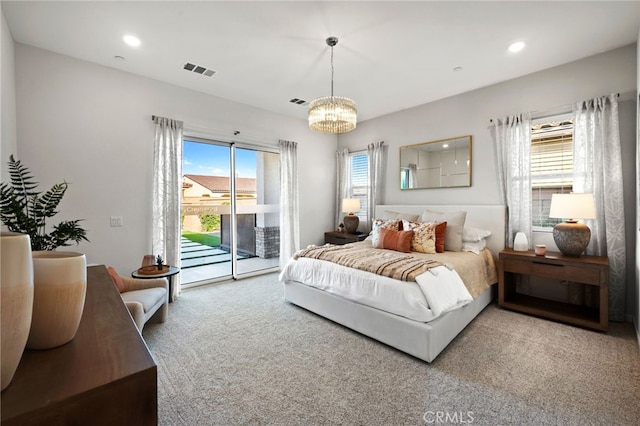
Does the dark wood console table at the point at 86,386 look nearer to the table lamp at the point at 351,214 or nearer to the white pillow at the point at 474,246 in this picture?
the white pillow at the point at 474,246

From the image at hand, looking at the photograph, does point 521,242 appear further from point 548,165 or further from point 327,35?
point 327,35

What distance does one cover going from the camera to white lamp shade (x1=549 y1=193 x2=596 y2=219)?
283cm

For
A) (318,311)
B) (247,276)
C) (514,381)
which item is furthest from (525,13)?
(247,276)

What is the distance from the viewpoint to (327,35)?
2.77 m

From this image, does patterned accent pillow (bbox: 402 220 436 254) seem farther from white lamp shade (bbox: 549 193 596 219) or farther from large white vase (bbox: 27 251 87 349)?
large white vase (bbox: 27 251 87 349)

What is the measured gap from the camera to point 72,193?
10.5ft

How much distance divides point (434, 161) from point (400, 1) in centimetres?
266

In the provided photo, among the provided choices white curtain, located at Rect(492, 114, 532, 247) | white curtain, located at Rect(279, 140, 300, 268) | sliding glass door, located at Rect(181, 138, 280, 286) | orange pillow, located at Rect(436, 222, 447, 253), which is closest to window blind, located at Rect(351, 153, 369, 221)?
white curtain, located at Rect(279, 140, 300, 268)

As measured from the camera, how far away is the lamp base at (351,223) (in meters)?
5.25

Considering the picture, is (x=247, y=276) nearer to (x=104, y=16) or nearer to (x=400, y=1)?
(x=104, y=16)

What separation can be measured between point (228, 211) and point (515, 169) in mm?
4133

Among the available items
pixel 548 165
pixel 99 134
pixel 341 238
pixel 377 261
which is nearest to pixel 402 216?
pixel 341 238

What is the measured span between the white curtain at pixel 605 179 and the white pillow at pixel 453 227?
4.07ft

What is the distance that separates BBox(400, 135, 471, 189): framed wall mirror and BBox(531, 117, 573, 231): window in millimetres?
783
